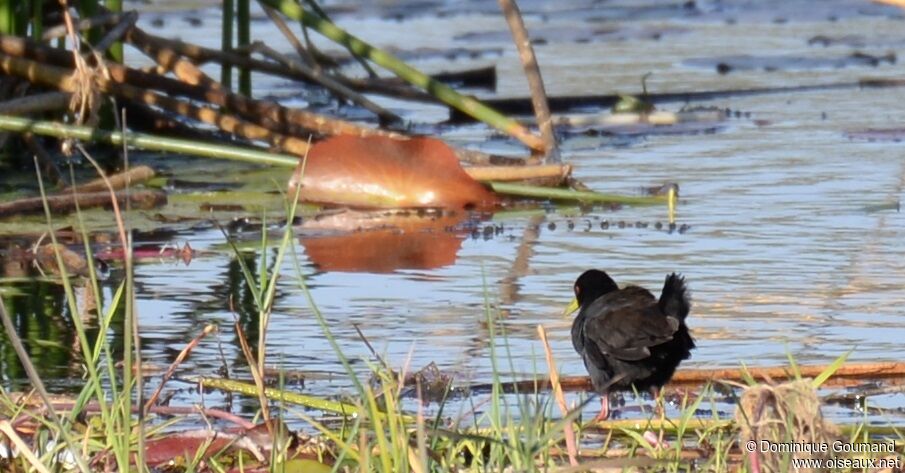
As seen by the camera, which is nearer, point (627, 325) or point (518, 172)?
point (627, 325)

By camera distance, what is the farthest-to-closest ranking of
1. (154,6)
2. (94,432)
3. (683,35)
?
(154,6) → (683,35) → (94,432)

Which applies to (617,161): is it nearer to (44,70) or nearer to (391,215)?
(391,215)

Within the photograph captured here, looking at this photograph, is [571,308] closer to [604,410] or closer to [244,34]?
[604,410]

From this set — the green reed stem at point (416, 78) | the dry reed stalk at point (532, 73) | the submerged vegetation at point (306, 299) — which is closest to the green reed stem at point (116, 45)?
the submerged vegetation at point (306, 299)

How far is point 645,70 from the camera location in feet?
32.2

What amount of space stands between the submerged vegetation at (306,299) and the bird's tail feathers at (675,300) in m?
0.02

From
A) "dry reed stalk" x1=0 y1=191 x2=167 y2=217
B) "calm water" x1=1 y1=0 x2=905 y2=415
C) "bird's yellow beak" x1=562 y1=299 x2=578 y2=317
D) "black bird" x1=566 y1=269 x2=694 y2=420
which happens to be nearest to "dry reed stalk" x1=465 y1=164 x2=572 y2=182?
"calm water" x1=1 y1=0 x2=905 y2=415

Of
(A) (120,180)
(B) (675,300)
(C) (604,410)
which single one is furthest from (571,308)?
(A) (120,180)

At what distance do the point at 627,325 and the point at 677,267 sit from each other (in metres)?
0.90

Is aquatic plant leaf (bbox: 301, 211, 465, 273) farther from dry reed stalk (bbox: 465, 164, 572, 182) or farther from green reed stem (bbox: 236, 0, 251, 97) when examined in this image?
green reed stem (bbox: 236, 0, 251, 97)

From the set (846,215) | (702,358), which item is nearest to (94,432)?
(702,358)

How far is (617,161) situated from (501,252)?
69.8 inches

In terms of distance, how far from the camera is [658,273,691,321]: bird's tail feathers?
148 inches

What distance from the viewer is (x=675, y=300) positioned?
12.4 feet
